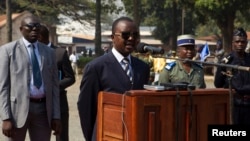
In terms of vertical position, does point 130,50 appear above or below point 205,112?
above

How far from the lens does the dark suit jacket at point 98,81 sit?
6.11 meters

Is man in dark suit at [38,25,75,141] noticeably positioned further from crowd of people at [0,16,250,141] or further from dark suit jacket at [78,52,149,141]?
dark suit jacket at [78,52,149,141]

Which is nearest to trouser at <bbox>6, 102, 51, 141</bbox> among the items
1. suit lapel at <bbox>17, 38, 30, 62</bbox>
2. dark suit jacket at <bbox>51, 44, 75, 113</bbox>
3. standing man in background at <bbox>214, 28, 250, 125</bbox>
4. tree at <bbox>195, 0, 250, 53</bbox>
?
suit lapel at <bbox>17, 38, 30, 62</bbox>

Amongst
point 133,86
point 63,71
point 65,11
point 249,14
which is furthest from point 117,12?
point 133,86

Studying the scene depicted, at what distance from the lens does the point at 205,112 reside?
5.32 meters

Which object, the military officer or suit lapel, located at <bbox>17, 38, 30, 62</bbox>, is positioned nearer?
suit lapel, located at <bbox>17, 38, 30, 62</bbox>

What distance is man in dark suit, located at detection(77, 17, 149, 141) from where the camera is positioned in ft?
19.9

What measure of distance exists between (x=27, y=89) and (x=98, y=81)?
1326mm

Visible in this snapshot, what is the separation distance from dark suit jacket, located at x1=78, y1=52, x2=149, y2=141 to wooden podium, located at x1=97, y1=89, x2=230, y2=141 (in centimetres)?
63

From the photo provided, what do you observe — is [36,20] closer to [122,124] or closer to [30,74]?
[30,74]

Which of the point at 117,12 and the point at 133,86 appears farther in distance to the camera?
the point at 117,12

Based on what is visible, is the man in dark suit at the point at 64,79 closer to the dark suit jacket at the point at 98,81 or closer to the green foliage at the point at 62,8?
the dark suit jacket at the point at 98,81

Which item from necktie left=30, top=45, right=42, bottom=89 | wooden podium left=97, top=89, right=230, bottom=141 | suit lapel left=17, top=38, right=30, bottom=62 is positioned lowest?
wooden podium left=97, top=89, right=230, bottom=141

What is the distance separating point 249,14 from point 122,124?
4705 cm
